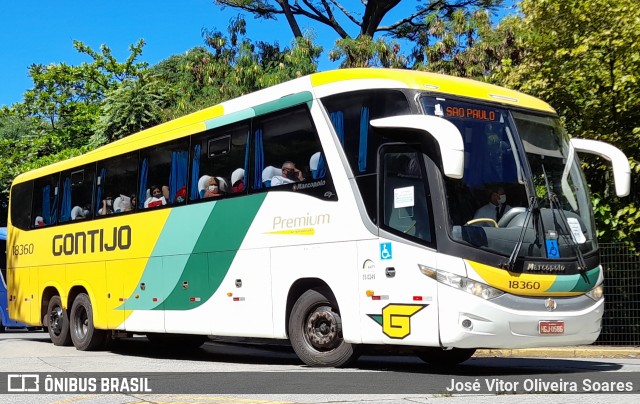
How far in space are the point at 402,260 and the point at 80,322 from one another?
9146 millimetres

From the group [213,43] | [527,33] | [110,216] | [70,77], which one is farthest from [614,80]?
[70,77]

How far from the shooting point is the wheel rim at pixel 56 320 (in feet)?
60.8

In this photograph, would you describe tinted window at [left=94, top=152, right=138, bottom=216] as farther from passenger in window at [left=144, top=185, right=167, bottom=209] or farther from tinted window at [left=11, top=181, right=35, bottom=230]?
tinted window at [left=11, top=181, right=35, bottom=230]

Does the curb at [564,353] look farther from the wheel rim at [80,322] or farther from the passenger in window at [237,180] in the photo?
the wheel rim at [80,322]

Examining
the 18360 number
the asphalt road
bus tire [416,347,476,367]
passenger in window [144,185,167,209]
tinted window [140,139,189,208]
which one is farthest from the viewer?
passenger in window [144,185,167,209]

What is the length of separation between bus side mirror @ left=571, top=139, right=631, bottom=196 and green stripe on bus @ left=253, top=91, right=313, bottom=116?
3527 mm

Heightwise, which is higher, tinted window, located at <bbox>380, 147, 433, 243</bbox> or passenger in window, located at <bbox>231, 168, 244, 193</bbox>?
passenger in window, located at <bbox>231, 168, 244, 193</bbox>

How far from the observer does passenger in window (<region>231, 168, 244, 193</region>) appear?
1319 cm

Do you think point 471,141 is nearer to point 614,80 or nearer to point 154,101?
point 614,80

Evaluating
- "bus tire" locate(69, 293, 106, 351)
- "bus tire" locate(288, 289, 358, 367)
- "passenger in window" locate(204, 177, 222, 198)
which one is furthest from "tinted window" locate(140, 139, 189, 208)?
"bus tire" locate(288, 289, 358, 367)

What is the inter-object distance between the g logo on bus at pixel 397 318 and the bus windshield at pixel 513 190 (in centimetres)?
98

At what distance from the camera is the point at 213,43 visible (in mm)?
35188

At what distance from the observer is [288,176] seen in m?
12.3

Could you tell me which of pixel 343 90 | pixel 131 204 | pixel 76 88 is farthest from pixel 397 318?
pixel 76 88
